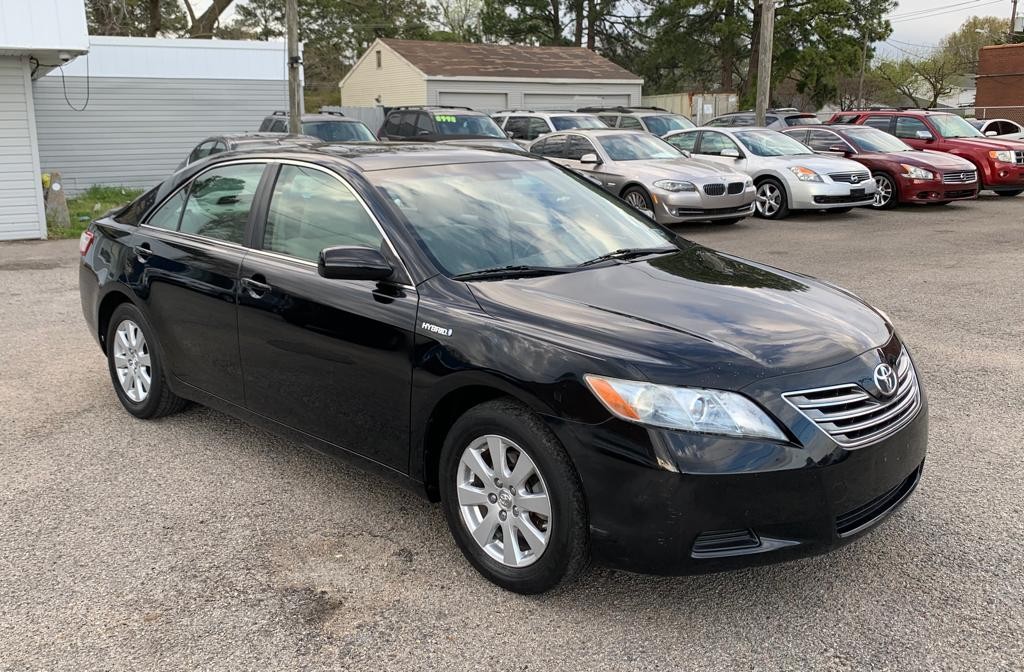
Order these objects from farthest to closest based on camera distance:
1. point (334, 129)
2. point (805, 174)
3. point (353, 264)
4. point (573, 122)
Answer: point (573, 122)
point (334, 129)
point (805, 174)
point (353, 264)

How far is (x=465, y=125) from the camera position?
17875 millimetres

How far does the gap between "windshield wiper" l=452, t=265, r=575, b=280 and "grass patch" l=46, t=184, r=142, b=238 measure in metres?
10.6

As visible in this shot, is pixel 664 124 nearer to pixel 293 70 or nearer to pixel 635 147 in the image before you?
pixel 635 147

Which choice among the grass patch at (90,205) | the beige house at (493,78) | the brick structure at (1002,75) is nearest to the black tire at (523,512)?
the grass patch at (90,205)

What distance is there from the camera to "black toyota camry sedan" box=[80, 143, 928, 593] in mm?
2945

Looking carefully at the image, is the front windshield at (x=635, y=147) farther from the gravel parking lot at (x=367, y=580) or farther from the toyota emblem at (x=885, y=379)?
the toyota emblem at (x=885, y=379)

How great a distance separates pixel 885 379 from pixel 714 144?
13.6 meters

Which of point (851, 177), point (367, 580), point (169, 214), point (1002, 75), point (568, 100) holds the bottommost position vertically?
point (367, 580)

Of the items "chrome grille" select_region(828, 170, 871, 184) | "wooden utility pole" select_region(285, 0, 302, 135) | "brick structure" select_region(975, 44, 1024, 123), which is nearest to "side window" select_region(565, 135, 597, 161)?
"chrome grille" select_region(828, 170, 871, 184)

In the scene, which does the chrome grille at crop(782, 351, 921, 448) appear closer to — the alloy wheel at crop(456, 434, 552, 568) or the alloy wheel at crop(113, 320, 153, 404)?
the alloy wheel at crop(456, 434, 552, 568)

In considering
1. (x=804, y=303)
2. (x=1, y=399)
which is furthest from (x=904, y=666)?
(x=1, y=399)

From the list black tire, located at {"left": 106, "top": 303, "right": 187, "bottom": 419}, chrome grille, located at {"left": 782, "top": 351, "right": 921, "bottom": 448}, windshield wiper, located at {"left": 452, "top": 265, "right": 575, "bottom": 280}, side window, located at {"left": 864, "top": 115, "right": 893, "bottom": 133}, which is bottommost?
black tire, located at {"left": 106, "top": 303, "right": 187, "bottom": 419}

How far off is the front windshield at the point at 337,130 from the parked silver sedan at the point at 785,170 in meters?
5.94

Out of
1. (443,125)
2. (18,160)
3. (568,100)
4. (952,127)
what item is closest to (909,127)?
(952,127)
